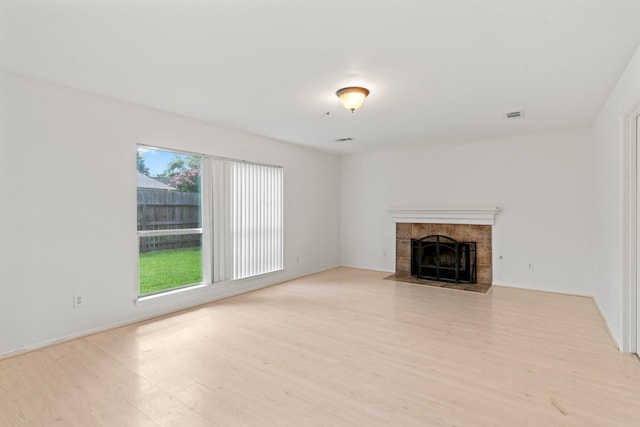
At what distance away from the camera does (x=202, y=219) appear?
451 cm

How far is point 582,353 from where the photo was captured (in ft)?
9.46

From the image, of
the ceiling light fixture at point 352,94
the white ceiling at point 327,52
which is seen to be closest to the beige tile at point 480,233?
the white ceiling at point 327,52

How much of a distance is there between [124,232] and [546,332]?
4.66 metres

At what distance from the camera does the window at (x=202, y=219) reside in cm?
400

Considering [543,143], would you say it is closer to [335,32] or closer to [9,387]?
[335,32]

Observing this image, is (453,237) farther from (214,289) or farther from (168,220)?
(168,220)

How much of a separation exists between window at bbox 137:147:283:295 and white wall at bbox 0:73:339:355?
212 millimetres

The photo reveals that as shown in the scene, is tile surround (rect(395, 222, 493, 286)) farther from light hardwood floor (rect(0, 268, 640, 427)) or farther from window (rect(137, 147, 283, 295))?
window (rect(137, 147, 283, 295))

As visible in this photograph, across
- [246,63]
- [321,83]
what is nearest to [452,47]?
[321,83]

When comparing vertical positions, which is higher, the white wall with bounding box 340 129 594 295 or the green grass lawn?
the white wall with bounding box 340 129 594 295

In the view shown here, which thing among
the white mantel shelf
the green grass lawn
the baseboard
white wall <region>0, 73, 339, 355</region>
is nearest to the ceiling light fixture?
white wall <region>0, 73, 339, 355</region>

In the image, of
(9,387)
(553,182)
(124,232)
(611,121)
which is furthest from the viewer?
(553,182)

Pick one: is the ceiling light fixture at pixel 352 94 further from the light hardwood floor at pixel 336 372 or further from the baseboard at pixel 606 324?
the baseboard at pixel 606 324

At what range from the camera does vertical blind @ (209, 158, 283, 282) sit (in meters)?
4.63
